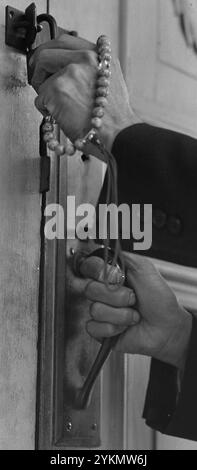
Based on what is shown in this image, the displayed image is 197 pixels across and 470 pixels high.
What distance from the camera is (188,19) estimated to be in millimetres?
1085

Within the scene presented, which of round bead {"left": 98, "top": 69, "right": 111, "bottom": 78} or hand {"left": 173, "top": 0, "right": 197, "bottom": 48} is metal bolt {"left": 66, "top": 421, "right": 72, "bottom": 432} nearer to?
round bead {"left": 98, "top": 69, "right": 111, "bottom": 78}

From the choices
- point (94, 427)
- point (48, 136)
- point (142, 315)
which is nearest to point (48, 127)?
point (48, 136)

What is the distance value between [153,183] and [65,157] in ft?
0.39

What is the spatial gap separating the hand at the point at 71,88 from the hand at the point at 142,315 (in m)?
0.14

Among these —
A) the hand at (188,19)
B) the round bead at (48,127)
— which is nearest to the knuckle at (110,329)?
the round bead at (48,127)

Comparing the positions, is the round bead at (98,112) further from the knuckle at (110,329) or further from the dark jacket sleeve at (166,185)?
the knuckle at (110,329)

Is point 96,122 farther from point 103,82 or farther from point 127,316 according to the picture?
point 127,316

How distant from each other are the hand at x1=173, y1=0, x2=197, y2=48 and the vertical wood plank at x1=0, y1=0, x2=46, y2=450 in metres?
0.31

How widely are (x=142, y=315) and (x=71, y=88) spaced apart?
0.25 m

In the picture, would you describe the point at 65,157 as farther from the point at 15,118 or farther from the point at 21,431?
the point at 21,431

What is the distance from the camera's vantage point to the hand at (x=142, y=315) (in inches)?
31.9

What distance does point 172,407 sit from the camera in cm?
88

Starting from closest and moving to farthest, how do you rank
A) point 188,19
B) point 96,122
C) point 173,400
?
point 96,122 < point 173,400 < point 188,19

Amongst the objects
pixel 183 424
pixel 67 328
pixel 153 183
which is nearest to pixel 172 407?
pixel 183 424
